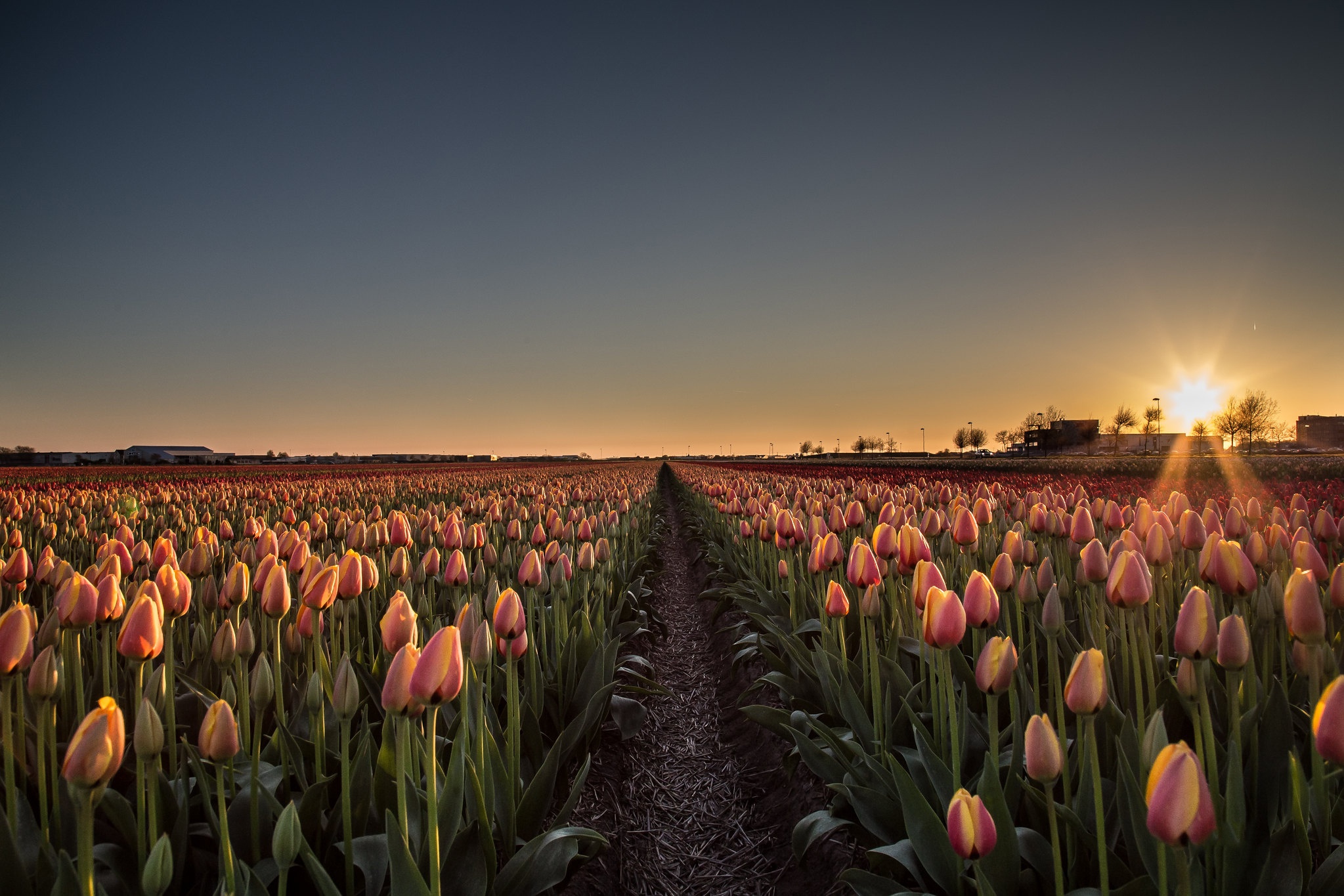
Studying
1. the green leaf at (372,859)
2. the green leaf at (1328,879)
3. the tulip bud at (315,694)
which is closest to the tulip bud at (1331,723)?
the green leaf at (1328,879)

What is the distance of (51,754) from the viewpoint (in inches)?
67.7

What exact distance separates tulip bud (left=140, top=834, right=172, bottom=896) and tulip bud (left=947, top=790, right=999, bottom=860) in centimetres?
154

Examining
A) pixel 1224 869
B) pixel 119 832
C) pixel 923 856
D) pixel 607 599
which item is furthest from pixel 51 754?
pixel 607 599

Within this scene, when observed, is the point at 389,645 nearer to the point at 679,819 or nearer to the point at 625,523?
the point at 679,819

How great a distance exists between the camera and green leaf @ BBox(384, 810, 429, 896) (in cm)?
135

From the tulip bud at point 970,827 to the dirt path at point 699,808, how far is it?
4.63ft

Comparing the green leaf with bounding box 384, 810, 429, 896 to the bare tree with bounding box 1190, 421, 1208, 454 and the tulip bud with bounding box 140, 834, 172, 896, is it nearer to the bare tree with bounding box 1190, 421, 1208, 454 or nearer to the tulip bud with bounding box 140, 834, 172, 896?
the tulip bud with bounding box 140, 834, 172, 896

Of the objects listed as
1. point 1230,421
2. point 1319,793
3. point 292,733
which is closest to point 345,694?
point 292,733

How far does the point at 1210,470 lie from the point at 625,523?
1849cm

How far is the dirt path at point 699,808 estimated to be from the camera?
2930 mm

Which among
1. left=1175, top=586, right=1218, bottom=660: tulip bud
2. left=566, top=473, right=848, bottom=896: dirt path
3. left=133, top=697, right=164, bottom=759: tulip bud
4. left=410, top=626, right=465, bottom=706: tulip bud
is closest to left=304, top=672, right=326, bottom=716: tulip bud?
left=133, top=697, right=164, bottom=759: tulip bud

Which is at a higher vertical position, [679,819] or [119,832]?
[119,832]

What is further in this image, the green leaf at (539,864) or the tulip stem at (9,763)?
the green leaf at (539,864)

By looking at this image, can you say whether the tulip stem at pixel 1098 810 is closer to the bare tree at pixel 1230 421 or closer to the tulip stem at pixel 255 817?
the tulip stem at pixel 255 817
